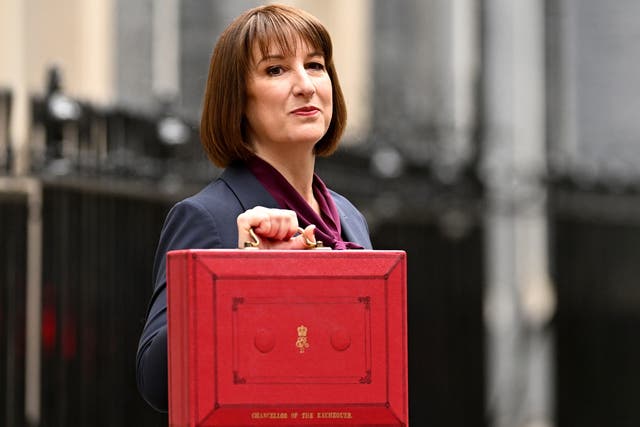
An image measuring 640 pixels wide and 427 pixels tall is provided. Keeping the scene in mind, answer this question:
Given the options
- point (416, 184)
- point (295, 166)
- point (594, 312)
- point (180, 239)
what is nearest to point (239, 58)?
point (295, 166)

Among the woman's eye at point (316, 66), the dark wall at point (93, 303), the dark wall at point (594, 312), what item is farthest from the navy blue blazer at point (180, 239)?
the dark wall at point (594, 312)

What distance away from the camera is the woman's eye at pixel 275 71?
3290 millimetres

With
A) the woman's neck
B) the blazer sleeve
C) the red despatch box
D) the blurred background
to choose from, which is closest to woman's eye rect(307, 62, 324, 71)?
the woman's neck

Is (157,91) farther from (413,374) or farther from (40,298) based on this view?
(40,298)

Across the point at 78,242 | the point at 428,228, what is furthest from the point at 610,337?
the point at 78,242

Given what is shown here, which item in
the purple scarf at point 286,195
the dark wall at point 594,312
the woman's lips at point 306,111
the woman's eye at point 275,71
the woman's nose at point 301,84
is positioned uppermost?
the woman's eye at point 275,71

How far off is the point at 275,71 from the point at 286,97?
5cm

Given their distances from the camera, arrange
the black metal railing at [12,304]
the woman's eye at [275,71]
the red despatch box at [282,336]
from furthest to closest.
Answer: the black metal railing at [12,304] → the woman's eye at [275,71] → the red despatch box at [282,336]

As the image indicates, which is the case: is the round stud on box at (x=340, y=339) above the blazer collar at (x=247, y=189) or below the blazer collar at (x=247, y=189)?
below

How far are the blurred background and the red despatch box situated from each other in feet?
9.96

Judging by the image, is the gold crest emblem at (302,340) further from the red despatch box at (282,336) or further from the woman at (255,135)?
the woman at (255,135)

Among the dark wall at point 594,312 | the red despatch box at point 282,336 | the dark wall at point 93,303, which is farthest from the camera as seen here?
the dark wall at point 594,312

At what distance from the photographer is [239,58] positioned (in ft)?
10.7

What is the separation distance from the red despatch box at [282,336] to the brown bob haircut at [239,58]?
0.36 m
